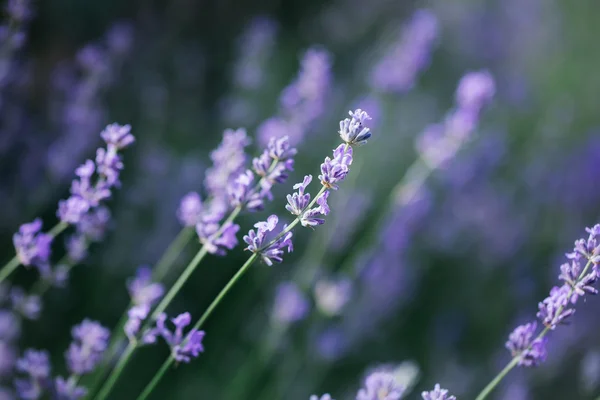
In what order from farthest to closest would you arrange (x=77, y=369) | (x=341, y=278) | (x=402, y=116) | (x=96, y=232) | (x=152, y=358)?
(x=402, y=116) → (x=152, y=358) → (x=341, y=278) → (x=96, y=232) → (x=77, y=369)

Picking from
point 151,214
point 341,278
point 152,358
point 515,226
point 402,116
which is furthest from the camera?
point 402,116

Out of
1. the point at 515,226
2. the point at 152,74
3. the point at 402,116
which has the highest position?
the point at 152,74

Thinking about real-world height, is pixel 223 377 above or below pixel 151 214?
below

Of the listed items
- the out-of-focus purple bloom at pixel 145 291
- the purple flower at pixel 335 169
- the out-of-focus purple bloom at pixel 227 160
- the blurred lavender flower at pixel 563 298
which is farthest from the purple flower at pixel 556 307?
the out-of-focus purple bloom at pixel 145 291

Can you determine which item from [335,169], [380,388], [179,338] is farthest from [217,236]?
[380,388]

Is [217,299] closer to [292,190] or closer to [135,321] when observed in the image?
[135,321]

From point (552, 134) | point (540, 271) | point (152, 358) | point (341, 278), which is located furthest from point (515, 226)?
point (152, 358)

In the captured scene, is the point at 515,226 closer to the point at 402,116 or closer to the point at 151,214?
the point at 402,116
